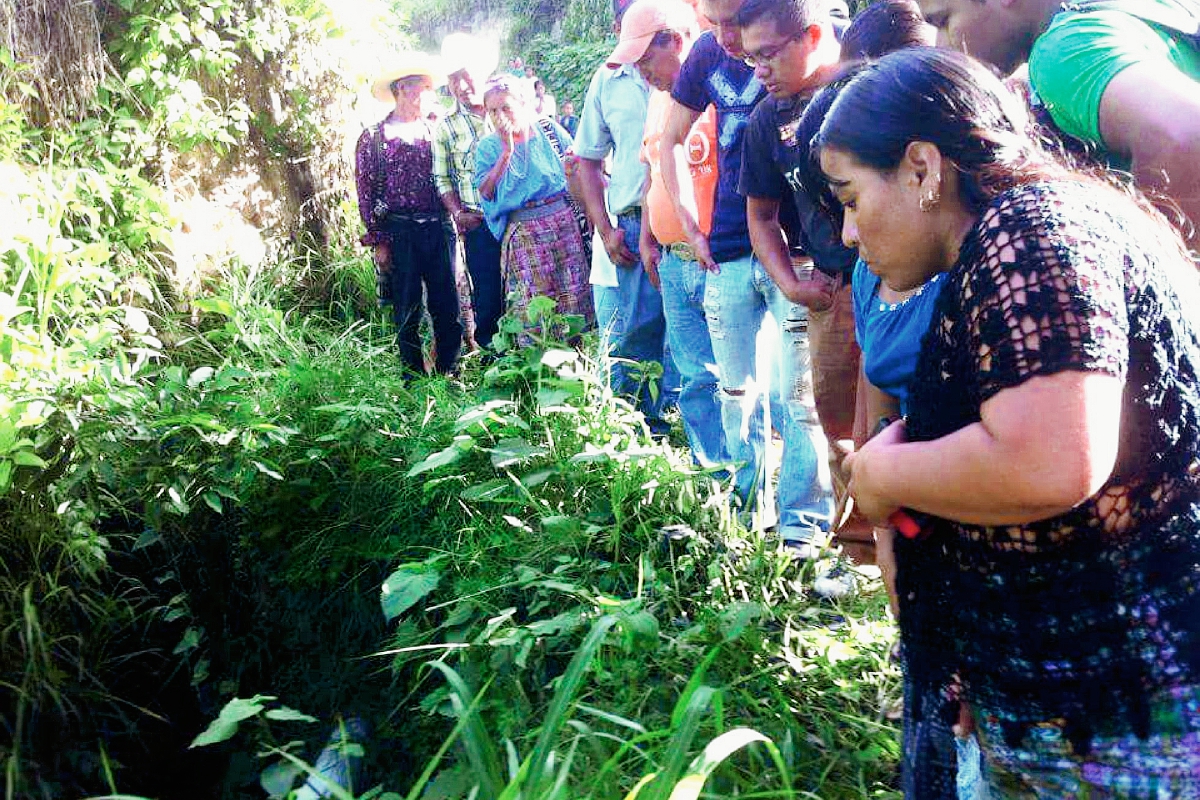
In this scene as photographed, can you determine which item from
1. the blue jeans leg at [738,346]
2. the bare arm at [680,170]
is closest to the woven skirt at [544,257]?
the bare arm at [680,170]

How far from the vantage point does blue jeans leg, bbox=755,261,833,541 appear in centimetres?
306

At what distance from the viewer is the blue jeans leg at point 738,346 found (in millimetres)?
3354

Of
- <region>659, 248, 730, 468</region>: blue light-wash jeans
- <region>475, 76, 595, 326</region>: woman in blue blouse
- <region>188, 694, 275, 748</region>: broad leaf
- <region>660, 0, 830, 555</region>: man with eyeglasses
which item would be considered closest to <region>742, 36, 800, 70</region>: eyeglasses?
<region>660, 0, 830, 555</region>: man with eyeglasses

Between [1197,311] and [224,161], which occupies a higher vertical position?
[224,161]

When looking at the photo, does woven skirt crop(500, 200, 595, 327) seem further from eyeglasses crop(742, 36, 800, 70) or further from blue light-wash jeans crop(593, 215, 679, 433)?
eyeglasses crop(742, 36, 800, 70)

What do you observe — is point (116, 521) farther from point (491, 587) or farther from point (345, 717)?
point (491, 587)

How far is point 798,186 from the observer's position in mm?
2689

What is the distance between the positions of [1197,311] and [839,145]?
48 cm

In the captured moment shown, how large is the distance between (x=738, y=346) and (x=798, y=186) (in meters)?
0.79

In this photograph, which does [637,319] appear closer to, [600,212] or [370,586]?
[600,212]

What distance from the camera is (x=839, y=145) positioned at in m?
1.37

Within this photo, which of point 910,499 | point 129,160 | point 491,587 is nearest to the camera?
point 910,499

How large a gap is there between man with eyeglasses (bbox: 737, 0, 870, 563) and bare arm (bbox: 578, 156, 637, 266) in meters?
1.29

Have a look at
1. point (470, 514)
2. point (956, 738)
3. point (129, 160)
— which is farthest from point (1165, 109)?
point (129, 160)
